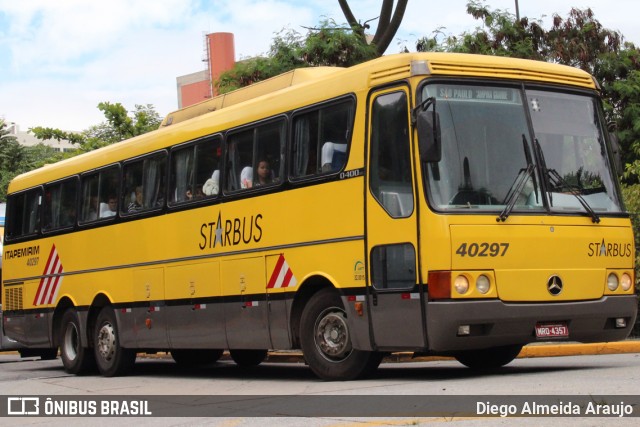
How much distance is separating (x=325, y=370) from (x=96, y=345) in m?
Result: 6.50

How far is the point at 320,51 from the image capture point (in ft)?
86.6

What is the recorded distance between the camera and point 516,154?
11.9 meters

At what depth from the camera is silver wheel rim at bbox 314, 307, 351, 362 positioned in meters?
12.5

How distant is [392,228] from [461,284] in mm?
970

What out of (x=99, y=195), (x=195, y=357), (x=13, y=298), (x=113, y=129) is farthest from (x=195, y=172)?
(x=113, y=129)

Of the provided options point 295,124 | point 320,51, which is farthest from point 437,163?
point 320,51

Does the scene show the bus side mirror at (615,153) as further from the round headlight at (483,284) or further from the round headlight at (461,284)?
the round headlight at (461,284)

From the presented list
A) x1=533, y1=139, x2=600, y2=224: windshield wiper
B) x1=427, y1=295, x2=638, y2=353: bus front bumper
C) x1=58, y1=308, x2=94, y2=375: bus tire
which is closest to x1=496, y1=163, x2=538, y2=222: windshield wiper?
x1=533, y1=139, x2=600, y2=224: windshield wiper

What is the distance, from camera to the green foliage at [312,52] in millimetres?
26219

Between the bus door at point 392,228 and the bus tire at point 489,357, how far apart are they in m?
2.24

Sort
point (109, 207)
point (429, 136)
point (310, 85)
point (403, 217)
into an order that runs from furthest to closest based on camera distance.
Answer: point (109, 207)
point (310, 85)
point (403, 217)
point (429, 136)

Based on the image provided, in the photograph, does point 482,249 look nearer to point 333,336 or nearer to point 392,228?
point 392,228

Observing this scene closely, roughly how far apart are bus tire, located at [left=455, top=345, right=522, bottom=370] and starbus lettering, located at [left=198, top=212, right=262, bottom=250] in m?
2.92

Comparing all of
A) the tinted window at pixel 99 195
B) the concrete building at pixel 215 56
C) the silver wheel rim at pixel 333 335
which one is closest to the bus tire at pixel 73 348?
the tinted window at pixel 99 195
